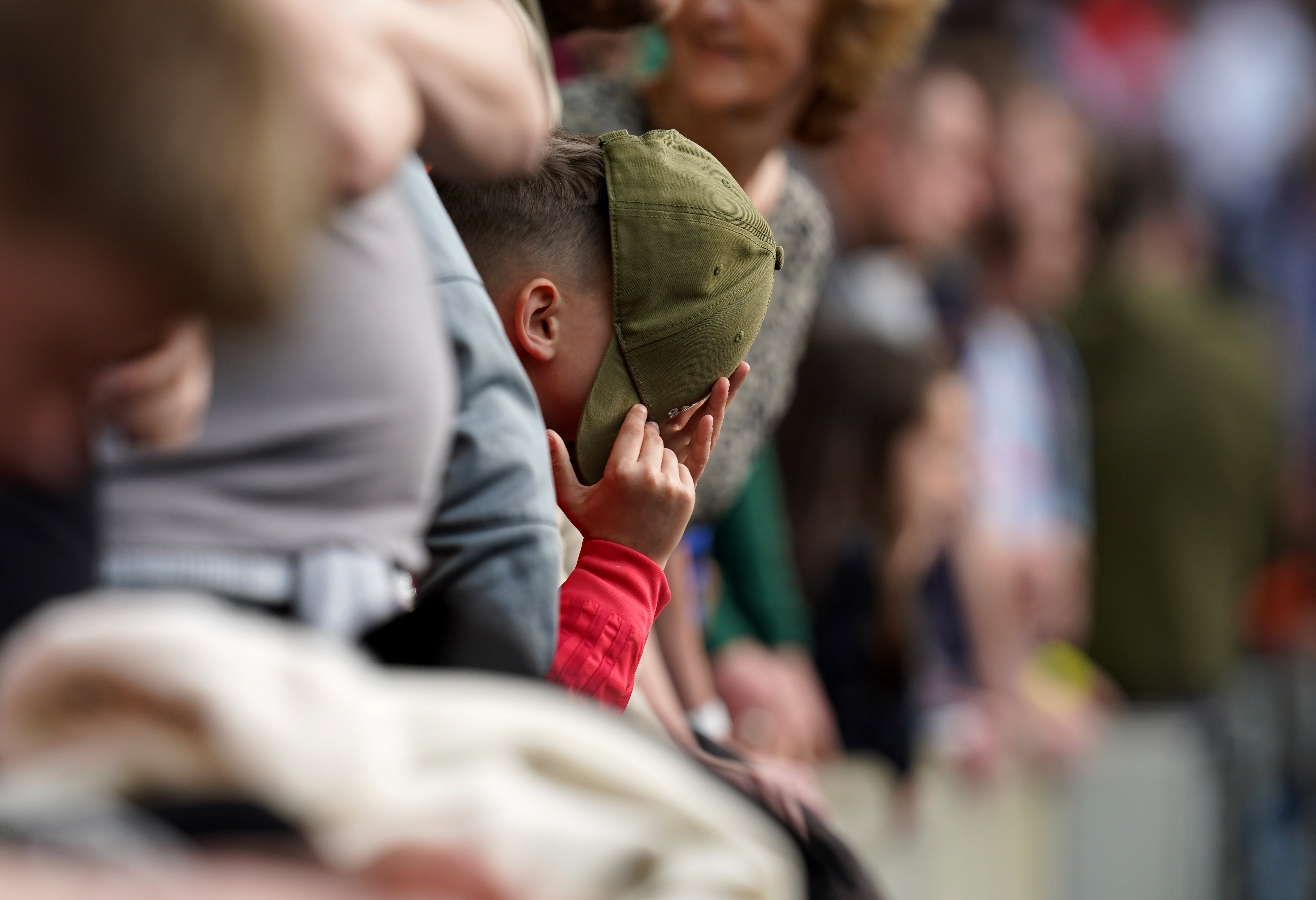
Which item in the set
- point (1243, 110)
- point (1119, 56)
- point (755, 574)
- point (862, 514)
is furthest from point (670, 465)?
point (1243, 110)

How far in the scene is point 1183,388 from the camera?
5.02 meters

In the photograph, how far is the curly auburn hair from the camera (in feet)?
5.56

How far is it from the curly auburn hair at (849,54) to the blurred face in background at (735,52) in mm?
49

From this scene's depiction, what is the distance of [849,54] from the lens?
1708mm

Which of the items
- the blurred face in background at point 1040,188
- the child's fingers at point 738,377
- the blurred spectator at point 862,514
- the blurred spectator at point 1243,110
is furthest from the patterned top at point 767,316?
the blurred spectator at point 1243,110

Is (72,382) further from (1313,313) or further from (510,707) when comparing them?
(1313,313)

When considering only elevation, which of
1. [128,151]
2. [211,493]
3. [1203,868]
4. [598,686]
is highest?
[128,151]

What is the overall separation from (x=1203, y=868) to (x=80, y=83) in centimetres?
459

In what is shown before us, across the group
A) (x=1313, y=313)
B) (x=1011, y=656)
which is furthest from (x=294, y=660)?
(x=1313, y=313)

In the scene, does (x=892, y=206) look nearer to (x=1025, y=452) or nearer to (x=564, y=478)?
(x=1025, y=452)

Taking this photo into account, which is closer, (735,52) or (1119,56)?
(735,52)

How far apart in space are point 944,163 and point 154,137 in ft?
10.3

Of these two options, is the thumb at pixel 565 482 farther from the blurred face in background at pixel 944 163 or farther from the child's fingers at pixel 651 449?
the blurred face in background at pixel 944 163

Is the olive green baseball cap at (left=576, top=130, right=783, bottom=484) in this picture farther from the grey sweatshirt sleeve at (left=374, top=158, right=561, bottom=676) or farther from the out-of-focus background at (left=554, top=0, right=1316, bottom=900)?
the out-of-focus background at (left=554, top=0, right=1316, bottom=900)
